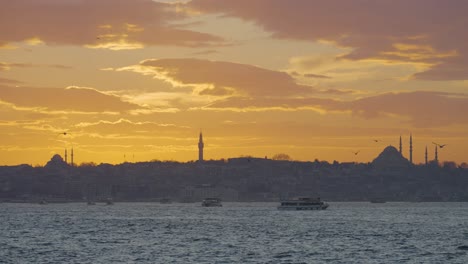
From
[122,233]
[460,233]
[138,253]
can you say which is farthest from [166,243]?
[460,233]

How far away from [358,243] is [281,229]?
34393 mm

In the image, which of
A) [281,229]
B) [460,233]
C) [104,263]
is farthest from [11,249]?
[460,233]

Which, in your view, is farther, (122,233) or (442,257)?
(122,233)

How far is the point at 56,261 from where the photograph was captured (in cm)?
8531

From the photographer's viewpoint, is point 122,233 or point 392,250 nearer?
point 392,250

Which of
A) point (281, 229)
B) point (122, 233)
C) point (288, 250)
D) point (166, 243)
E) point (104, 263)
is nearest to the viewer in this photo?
point (104, 263)

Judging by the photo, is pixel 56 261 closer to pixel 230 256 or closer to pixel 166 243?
pixel 230 256

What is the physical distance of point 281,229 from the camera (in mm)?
142250

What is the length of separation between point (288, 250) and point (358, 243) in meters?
13.9

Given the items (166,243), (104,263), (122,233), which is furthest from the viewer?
(122,233)

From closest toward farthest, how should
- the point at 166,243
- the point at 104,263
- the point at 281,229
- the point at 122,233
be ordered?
the point at 104,263 → the point at 166,243 → the point at 122,233 → the point at 281,229

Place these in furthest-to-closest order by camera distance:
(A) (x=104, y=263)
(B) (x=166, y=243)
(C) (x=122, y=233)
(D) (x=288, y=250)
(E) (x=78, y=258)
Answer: (C) (x=122, y=233) < (B) (x=166, y=243) < (D) (x=288, y=250) < (E) (x=78, y=258) < (A) (x=104, y=263)

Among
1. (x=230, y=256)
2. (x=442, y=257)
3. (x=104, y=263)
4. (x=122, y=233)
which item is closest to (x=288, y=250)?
(x=230, y=256)

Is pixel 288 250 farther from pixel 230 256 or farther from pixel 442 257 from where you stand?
pixel 442 257
